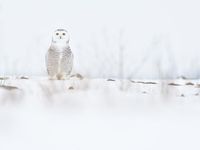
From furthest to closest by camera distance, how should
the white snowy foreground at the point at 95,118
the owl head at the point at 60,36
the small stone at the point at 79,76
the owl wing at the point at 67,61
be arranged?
the owl wing at the point at 67,61 → the owl head at the point at 60,36 → the small stone at the point at 79,76 → the white snowy foreground at the point at 95,118

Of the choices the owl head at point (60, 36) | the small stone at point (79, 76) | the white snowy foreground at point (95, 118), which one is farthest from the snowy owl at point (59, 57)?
the white snowy foreground at point (95, 118)

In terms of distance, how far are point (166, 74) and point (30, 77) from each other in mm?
763

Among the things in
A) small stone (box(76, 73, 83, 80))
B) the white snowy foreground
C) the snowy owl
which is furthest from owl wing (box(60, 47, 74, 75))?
the white snowy foreground

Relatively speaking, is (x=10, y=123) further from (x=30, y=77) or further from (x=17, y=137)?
(x=30, y=77)

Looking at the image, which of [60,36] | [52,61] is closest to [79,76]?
[60,36]

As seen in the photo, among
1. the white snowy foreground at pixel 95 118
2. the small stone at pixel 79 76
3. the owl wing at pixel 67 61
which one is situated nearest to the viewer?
the white snowy foreground at pixel 95 118

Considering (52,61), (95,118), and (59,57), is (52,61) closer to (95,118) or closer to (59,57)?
(59,57)

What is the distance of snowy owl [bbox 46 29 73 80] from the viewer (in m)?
2.90

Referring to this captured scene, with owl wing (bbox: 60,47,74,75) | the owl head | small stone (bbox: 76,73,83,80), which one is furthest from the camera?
owl wing (bbox: 60,47,74,75)

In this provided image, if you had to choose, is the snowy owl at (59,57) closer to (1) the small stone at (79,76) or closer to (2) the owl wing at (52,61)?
(2) the owl wing at (52,61)

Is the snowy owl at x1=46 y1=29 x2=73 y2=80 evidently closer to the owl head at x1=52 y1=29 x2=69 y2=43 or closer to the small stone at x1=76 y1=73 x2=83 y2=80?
the owl head at x1=52 y1=29 x2=69 y2=43

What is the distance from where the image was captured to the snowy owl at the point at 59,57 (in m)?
2.90

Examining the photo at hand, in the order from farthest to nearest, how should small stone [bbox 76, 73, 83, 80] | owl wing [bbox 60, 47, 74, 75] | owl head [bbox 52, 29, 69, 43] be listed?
owl wing [bbox 60, 47, 74, 75] < owl head [bbox 52, 29, 69, 43] < small stone [bbox 76, 73, 83, 80]

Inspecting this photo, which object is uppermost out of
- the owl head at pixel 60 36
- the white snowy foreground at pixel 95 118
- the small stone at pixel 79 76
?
the owl head at pixel 60 36
